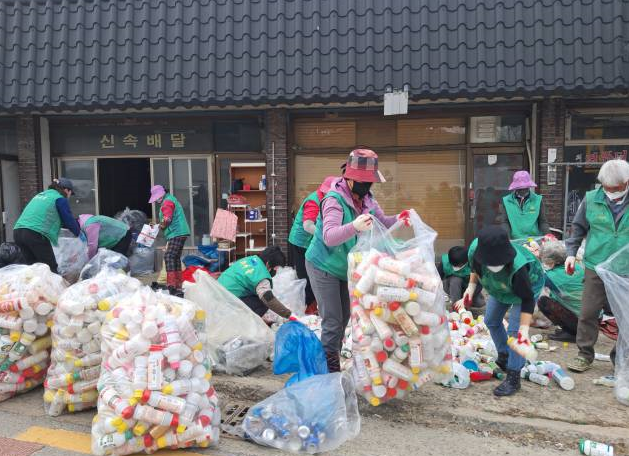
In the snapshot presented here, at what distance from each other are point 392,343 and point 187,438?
137 centimetres

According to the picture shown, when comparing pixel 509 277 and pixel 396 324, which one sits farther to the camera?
pixel 509 277

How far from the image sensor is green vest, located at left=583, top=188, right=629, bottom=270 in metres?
4.24

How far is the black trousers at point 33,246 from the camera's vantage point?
543 cm

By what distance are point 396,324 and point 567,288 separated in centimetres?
258

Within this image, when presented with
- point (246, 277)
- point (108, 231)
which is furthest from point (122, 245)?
point (246, 277)

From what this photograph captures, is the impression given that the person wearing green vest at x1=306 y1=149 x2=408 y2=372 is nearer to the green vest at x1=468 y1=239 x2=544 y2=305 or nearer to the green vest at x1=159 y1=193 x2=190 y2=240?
the green vest at x1=468 y1=239 x2=544 y2=305

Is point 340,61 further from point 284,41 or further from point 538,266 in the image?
point 538,266

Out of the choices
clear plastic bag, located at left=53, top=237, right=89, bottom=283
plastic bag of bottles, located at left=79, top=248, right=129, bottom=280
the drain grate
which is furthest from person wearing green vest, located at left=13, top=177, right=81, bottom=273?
the drain grate

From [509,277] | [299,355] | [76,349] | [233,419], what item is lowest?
[233,419]

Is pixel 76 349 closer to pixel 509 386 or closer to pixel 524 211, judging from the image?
pixel 509 386

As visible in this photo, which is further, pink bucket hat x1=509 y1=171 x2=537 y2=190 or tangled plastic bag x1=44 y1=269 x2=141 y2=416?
pink bucket hat x1=509 y1=171 x2=537 y2=190

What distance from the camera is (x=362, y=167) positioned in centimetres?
373

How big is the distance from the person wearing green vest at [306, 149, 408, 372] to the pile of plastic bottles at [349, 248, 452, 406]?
13.0 inches

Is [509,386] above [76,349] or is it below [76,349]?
below
